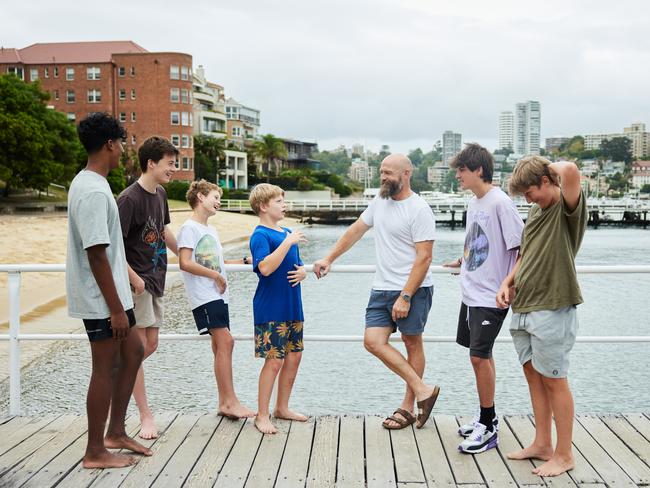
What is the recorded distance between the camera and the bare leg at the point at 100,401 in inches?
146

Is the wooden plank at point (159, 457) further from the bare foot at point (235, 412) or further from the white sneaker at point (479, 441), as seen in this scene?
the white sneaker at point (479, 441)

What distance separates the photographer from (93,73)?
2783 inches

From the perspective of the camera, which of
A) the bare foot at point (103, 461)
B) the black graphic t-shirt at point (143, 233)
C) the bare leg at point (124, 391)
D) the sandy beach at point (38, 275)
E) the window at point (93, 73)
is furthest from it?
the window at point (93, 73)

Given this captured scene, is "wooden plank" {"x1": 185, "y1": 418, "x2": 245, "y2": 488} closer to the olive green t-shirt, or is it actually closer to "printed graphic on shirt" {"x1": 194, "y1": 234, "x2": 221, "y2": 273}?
"printed graphic on shirt" {"x1": 194, "y1": 234, "x2": 221, "y2": 273}

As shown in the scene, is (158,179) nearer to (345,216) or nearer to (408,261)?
(408,261)

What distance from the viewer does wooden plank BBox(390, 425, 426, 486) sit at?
367 cm

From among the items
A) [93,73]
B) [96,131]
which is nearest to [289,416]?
[96,131]

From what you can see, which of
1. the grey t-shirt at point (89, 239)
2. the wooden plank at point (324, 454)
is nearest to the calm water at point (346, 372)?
the wooden plank at point (324, 454)

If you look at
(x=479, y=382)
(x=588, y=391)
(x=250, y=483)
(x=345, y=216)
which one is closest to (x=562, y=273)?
(x=479, y=382)

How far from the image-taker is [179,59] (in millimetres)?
70125

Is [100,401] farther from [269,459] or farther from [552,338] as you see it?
[552,338]

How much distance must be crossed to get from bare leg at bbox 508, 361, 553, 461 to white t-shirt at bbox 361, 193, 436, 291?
2.80 feet

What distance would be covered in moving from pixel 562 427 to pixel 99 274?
2.30 m

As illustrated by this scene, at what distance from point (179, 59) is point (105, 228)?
229 feet
